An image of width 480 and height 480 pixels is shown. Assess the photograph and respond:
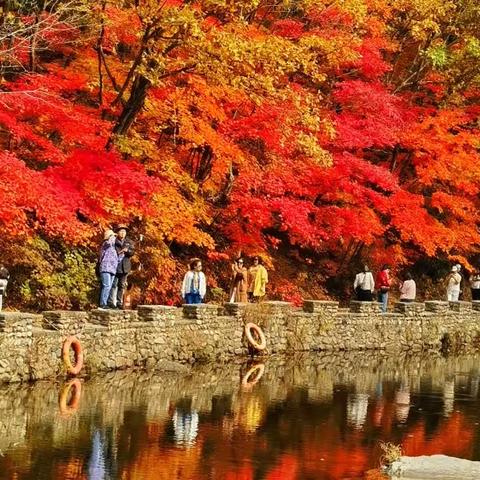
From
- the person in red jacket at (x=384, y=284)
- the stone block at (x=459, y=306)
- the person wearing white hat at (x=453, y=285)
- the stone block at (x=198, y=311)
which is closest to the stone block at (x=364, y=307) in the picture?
the person in red jacket at (x=384, y=284)

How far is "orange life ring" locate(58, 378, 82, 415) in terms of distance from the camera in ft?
58.1

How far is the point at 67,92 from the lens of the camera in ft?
90.6

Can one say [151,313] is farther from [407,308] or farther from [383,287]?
[383,287]

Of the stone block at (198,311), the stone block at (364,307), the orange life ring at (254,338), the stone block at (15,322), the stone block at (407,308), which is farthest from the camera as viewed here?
the stone block at (407,308)

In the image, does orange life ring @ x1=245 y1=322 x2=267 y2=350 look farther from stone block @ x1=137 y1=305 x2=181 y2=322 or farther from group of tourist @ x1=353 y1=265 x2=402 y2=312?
group of tourist @ x1=353 y1=265 x2=402 y2=312

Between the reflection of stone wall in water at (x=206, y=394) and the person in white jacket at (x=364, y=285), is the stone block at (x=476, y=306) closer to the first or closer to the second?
the person in white jacket at (x=364, y=285)

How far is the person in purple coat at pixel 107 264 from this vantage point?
24078 mm

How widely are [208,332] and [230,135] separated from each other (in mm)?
5888

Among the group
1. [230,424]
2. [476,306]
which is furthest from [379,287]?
[230,424]

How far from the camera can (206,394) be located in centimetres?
2045

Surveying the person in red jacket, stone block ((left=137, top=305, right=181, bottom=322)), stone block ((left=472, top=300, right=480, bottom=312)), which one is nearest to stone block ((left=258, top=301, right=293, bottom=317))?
stone block ((left=137, top=305, right=181, bottom=322))

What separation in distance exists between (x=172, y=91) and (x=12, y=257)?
17.1 feet

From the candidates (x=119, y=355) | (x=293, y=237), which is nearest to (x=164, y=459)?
(x=119, y=355)

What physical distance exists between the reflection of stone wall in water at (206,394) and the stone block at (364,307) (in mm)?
2038
